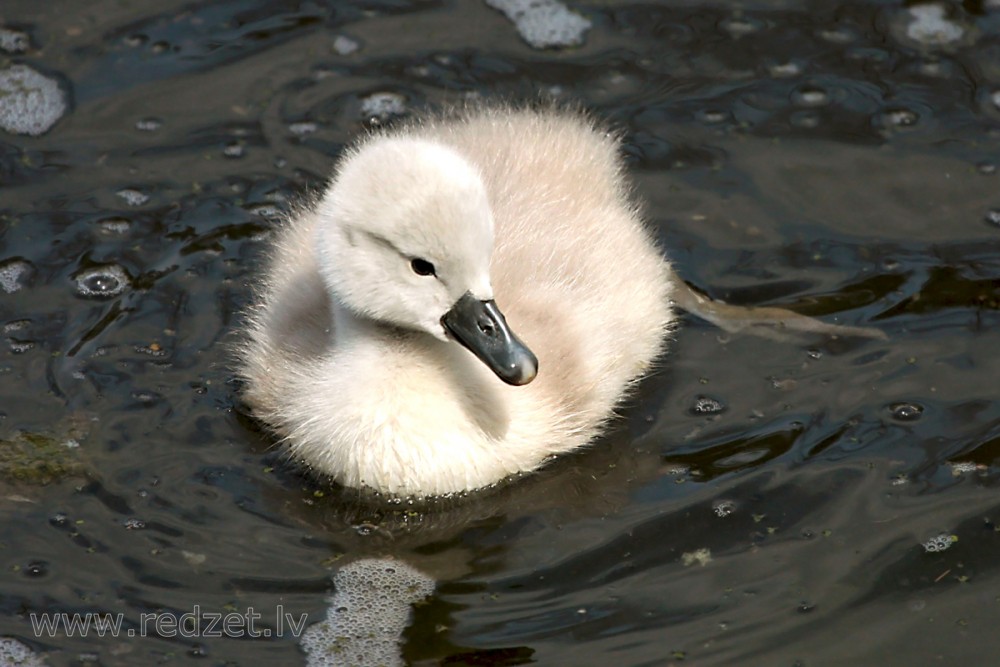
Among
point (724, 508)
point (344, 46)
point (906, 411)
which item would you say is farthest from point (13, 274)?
point (906, 411)

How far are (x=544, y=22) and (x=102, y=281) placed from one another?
235 centimetres

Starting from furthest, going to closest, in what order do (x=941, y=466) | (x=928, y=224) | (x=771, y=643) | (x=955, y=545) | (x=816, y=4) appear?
(x=816, y=4) → (x=928, y=224) → (x=941, y=466) → (x=955, y=545) → (x=771, y=643)

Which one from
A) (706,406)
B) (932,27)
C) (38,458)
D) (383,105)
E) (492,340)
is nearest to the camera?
(492,340)

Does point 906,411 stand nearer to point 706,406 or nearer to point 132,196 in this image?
point 706,406

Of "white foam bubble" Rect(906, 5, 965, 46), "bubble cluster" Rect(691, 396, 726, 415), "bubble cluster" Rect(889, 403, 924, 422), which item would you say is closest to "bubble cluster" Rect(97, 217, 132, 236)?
"bubble cluster" Rect(691, 396, 726, 415)

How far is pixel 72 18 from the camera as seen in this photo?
258 inches

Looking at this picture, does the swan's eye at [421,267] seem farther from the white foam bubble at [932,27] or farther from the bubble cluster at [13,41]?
the white foam bubble at [932,27]

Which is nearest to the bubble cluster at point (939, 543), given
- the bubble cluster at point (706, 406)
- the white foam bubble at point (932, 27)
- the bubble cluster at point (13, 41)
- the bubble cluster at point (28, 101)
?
the bubble cluster at point (706, 406)

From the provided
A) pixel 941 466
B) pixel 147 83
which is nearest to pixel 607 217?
pixel 941 466

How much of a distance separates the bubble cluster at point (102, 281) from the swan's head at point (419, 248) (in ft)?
4.22

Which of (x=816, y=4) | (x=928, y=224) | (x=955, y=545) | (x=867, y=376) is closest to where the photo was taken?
(x=955, y=545)

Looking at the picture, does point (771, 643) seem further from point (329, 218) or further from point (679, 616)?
point (329, 218)

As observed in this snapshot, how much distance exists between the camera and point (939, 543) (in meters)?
4.21

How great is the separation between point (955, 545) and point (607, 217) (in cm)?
163
